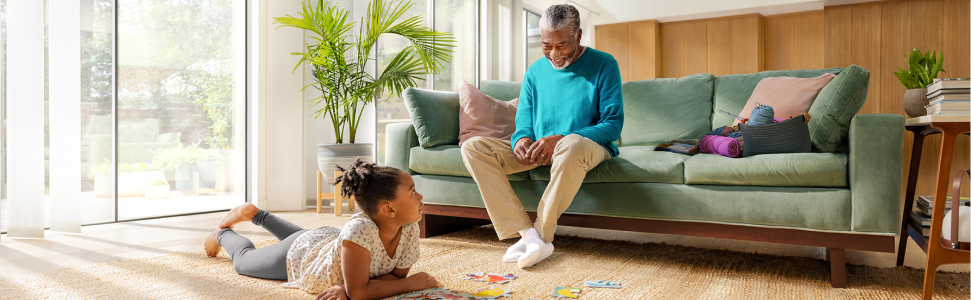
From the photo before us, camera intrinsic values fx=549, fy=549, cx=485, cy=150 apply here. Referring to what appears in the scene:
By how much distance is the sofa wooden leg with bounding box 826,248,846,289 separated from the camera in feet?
5.12

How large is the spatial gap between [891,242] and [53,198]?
328 cm

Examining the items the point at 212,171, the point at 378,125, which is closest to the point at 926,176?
the point at 378,125

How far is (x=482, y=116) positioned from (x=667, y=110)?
34.4 inches

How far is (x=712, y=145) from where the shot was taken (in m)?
2.00

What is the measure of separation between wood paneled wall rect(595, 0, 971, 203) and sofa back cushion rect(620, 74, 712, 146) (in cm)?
236

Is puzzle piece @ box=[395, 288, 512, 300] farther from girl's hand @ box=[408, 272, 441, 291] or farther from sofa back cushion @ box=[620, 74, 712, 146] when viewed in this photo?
sofa back cushion @ box=[620, 74, 712, 146]

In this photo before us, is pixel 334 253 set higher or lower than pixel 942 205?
lower


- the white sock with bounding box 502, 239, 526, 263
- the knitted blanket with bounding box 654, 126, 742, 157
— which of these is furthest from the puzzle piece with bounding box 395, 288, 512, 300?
the knitted blanket with bounding box 654, 126, 742, 157

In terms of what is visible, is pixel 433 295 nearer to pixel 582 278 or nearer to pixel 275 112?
pixel 582 278

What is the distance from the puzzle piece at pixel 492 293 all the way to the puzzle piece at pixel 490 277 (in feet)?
0.39

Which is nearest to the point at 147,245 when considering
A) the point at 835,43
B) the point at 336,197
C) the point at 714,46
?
the point at 336,197

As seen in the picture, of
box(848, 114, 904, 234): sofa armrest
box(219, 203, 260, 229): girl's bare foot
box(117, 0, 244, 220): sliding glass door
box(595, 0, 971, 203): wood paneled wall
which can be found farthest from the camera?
box(595, 0, 971, 203): wood paneled wall

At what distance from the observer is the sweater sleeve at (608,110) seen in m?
1.97

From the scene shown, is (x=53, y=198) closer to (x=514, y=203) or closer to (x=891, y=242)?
(x=514, y=203)
